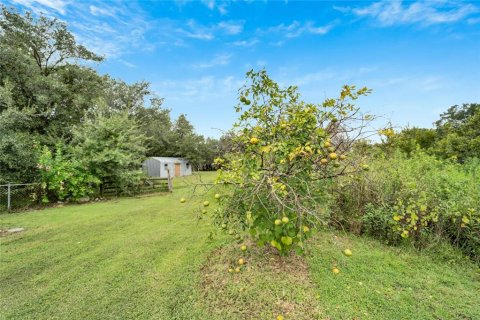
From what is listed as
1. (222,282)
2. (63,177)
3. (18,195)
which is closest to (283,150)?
(222,282)

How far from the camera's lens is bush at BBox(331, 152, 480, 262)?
2709mm

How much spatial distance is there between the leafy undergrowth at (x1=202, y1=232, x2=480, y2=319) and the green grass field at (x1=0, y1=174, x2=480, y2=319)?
0.04 feet

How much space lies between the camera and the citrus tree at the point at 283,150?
1851mm

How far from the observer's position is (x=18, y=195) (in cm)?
688

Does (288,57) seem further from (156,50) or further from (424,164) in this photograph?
(156,50)

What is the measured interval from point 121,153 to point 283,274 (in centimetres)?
854

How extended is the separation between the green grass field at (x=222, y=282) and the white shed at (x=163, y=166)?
13.7 m

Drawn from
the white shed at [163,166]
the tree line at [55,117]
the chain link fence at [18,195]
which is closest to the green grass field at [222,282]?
the chain link fence at [18,195]

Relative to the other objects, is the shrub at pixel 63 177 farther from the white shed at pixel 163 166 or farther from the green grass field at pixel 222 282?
the white shed at pixel 163 166

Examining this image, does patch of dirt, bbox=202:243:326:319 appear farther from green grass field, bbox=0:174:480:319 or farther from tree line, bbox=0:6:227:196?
tree line, bbox=0:6:227:196

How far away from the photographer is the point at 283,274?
2418mm

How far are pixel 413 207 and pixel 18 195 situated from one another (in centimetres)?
1049

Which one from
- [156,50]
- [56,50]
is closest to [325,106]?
[156,50]

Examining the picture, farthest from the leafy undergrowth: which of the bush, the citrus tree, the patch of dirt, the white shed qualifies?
the white shed
